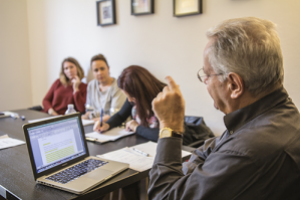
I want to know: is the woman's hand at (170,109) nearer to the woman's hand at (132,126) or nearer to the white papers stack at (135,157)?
the white papers stack at (135,157)

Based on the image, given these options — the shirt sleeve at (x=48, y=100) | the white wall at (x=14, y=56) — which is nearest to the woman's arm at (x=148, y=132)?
the shirt sleeve at (x=48, y=100)

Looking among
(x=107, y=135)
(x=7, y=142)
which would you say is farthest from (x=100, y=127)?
(x=7, y=142)

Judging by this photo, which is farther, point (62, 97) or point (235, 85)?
point (62, 97)

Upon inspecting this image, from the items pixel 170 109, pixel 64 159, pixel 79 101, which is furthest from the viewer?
pixel 79 101

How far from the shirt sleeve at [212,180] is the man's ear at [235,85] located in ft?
0.66

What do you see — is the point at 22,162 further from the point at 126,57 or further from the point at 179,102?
the point at 126,57

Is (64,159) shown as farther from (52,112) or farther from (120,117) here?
(52,112)

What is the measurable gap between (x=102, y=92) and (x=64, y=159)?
6.38ft

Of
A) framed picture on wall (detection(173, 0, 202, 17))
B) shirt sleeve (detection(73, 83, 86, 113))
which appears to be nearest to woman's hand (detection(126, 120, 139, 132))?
framed picture on wall (detection(173, 0, 202, 17))

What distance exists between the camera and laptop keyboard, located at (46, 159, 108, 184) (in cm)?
108

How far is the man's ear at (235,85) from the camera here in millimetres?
812

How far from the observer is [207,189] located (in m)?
0.74

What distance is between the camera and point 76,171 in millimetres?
1152

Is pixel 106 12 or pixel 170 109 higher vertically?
pixel 106 12
